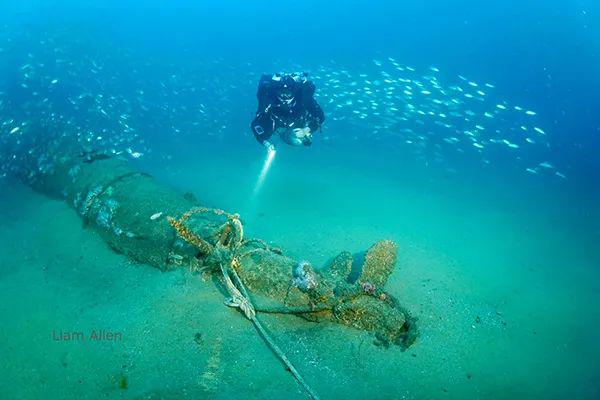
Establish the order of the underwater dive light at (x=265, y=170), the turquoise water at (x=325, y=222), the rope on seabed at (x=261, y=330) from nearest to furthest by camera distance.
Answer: the rope on seabed at (x=261, y=330) → the turquoise water at (x=325, y=222) → the underwater dive light at (x=265, y=170)

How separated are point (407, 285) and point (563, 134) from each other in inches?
551

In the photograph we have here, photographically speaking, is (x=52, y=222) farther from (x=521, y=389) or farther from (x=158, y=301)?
(x=521, y=389)

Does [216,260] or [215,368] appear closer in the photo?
[215,368]

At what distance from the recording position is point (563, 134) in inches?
624

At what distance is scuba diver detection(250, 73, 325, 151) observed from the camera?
316 inches

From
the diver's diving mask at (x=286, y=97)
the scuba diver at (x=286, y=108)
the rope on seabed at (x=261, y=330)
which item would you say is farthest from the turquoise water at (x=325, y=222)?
the diver's diving mask at (x=286, y=97)

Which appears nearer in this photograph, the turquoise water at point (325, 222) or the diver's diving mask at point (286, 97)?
the turquoise water at point (325, 222)

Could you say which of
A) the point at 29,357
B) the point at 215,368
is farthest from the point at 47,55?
the point at 215,368

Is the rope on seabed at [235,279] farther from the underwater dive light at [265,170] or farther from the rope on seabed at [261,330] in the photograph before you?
the underwater dive light at [265,170]

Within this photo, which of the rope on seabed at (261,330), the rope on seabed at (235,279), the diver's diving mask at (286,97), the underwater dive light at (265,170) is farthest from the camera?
the underwater dive light at (265,170)

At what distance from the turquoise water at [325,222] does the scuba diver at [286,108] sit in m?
1.77

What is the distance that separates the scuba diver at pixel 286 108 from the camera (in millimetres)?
8031

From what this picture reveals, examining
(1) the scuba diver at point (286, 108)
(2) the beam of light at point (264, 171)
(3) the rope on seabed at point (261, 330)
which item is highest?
(1) the scuba diver at point (286, 108)

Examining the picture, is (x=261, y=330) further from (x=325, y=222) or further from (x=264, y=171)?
(x=264, y=171)
